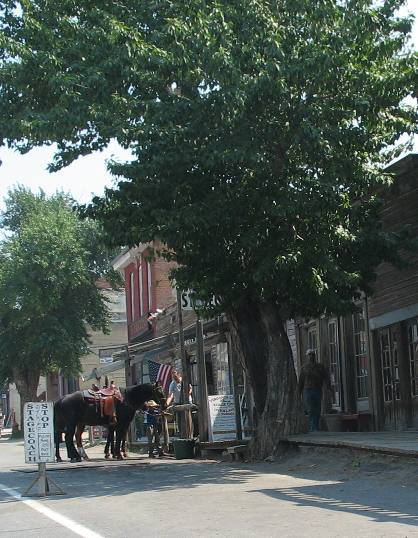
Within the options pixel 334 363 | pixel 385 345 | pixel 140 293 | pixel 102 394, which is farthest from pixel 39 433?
pixel 140 293

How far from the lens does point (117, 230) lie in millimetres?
17234

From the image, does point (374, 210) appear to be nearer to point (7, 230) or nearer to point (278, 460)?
point (278, 460)

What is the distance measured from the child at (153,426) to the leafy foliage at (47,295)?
986 inches

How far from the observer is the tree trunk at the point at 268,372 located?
1861 cm

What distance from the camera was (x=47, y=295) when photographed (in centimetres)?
4872

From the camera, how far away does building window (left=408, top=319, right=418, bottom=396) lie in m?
20.2

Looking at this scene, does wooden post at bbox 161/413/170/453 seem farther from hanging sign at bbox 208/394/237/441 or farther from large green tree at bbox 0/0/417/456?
large green tree at bbox 0/0/417/456

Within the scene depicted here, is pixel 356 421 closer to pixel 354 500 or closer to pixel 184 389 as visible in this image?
pixel 184 389

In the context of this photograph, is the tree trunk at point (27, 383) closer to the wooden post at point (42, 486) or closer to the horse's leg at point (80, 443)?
the horse's leg at point (80, 443)

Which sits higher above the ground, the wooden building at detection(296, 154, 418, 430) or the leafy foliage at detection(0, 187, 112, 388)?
the leafy foliage at detection(0, 187, 112, 388)

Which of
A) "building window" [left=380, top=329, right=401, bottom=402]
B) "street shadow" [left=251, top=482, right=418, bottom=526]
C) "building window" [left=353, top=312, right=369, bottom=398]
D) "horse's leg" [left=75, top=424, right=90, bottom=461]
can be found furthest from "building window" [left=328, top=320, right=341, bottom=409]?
"street shadow" [left=251, top=482, right=418, bottom=526]

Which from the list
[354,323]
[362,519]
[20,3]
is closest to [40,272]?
[354,323]

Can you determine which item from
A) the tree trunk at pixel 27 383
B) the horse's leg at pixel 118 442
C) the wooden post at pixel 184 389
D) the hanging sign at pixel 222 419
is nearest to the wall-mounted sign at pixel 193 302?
the wooden post at pixel 184 389

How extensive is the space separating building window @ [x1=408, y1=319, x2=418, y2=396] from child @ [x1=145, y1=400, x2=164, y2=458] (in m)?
5.82
